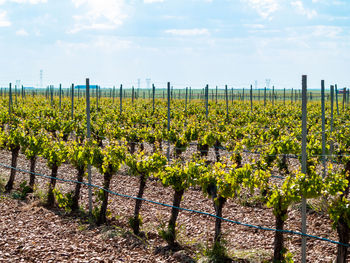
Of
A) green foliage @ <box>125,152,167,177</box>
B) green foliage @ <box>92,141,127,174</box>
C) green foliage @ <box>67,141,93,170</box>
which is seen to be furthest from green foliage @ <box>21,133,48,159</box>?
green foliage @ <box>125,152,167,177</box>

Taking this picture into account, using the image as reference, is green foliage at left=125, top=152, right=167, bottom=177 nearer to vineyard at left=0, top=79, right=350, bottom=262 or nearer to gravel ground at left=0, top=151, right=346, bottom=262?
vineyard at left=0, top=79, right=350, bottom=262

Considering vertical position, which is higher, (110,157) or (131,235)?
(110,157)

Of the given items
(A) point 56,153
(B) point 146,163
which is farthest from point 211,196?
(A) point 56,153

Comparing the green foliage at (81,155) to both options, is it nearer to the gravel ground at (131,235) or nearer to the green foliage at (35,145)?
the gravel ground at (131,235)

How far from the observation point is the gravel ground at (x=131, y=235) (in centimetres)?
682

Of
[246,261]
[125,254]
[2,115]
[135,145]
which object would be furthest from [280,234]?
[2,115]

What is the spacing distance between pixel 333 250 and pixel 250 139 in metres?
6.43

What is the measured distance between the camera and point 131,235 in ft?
25.4

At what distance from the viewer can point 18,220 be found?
27.6 ft

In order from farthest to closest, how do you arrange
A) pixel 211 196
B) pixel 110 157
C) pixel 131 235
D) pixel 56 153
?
pixel 56 153, pixel 110 157, pixel 131 235, pixel 211 196

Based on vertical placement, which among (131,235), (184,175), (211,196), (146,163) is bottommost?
(131,235)

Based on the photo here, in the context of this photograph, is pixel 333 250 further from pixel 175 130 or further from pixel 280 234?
pixel 175 130

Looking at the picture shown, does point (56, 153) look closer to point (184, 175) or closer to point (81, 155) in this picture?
point (81, 155)

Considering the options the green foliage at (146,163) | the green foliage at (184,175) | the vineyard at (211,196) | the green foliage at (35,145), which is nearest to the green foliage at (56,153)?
the vineyard at (211,196)
